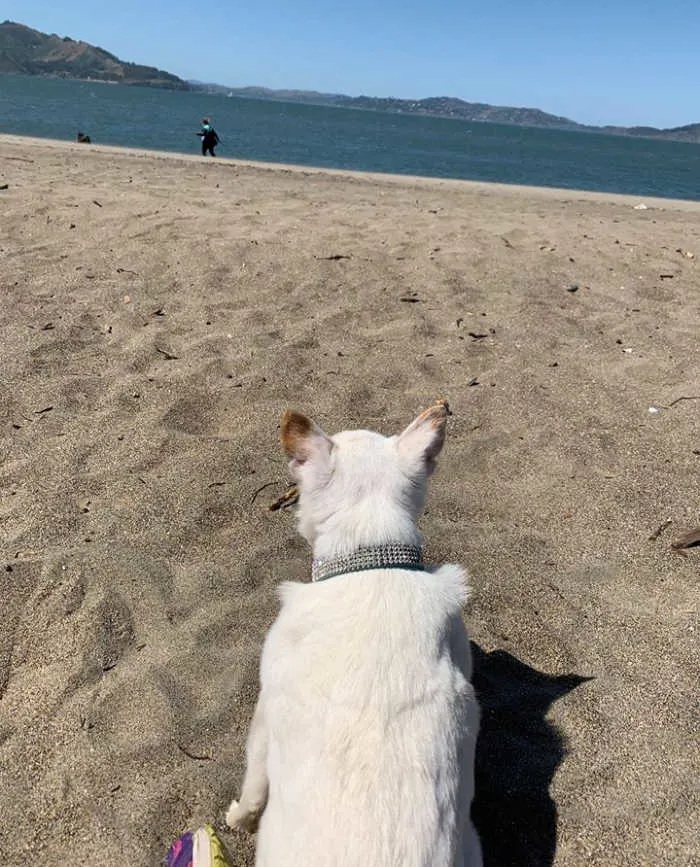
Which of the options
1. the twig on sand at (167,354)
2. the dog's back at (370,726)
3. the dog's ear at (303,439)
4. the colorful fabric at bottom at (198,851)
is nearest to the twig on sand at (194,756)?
the colorful fabric at bottom at (198,851)

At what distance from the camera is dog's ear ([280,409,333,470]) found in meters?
2.52

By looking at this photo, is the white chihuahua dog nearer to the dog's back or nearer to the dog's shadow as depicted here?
the dog's back

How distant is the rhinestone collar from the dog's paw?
3.01 feet

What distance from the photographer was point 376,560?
247 centimetres

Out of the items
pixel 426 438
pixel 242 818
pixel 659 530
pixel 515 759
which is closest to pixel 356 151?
pixel 659 530

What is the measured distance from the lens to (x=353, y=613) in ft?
7.64

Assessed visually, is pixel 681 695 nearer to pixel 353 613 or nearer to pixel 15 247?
pixel 353 613

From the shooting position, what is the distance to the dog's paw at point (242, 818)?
2.55m

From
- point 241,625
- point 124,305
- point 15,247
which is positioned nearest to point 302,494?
point 241,625

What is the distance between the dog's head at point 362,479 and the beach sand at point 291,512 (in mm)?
1045

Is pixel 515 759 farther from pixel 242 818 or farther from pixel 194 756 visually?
pixel 194 756

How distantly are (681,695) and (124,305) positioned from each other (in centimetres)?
550

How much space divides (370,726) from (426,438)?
3.35 feet

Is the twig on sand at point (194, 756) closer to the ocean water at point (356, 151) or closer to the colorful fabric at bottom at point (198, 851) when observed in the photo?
the colorful fabric at bottom at point (198, 851)
